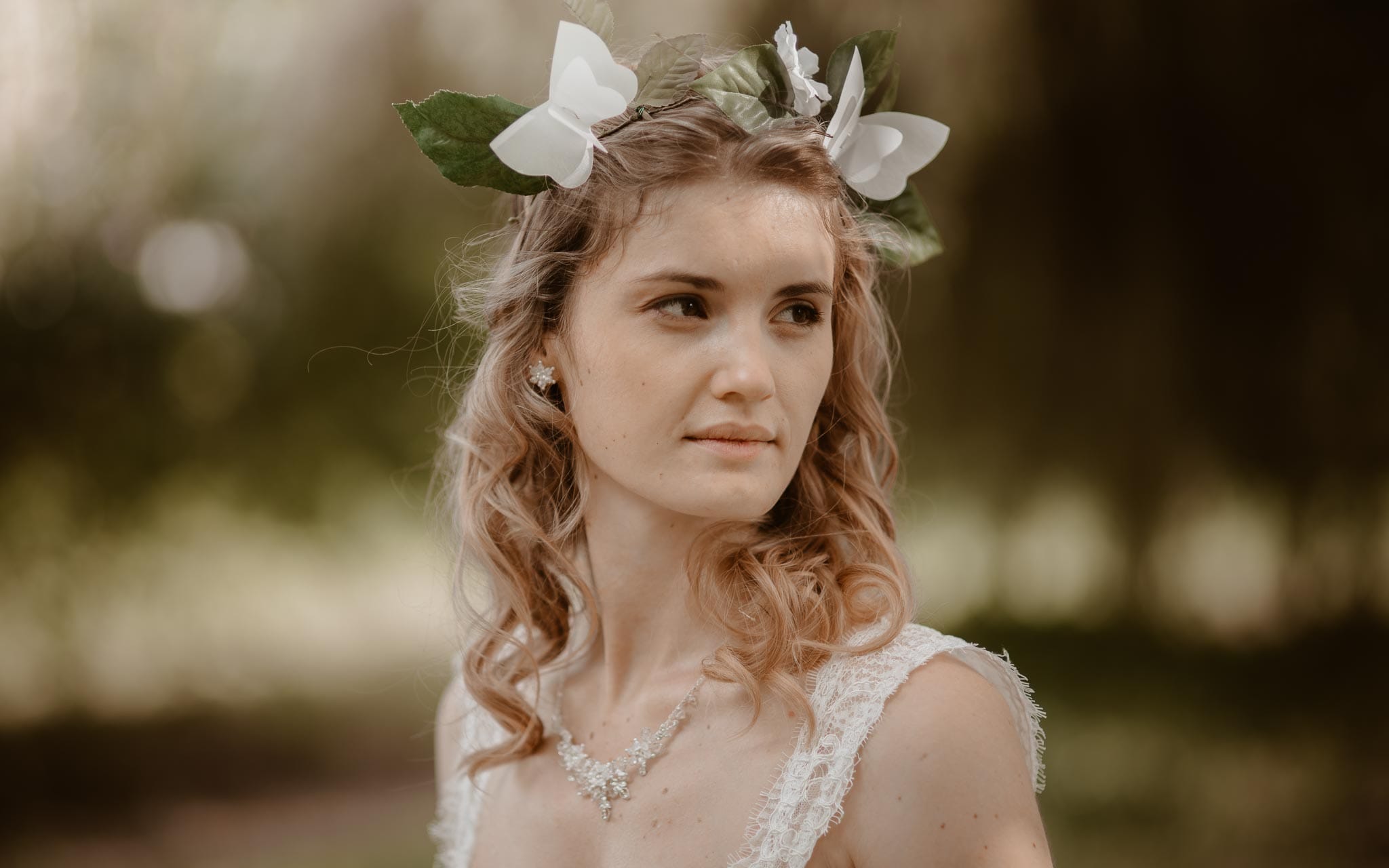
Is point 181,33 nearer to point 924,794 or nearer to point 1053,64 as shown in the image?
point 1053,64

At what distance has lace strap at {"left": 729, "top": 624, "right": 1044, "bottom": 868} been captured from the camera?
120 centimetres

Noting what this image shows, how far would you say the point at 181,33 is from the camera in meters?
2.66

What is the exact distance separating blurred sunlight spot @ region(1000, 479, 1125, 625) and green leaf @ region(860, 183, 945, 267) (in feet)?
4.11

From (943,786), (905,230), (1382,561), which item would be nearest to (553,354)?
(905,230)

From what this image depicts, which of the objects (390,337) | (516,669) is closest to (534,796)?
(516,669)

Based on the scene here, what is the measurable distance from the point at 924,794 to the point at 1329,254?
75.2 inches

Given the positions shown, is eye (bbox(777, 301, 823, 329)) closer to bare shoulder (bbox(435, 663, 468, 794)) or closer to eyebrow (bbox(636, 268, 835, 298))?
eyebrow (bbox(636, 268, 835, 298))

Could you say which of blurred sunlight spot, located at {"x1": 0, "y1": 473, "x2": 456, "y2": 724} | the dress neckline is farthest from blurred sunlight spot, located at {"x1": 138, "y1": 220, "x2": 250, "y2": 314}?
the dress neckline

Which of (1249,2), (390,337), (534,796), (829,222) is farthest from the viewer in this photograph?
(390,337)

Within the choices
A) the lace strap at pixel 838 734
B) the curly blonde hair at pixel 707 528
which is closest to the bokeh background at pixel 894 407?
the curly blonde hair at pixel 707 528

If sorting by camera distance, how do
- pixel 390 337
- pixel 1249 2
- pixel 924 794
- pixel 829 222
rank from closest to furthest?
pixel 924 794 < pixel 829 222 < pixel 1249 2 < pixel 390 337

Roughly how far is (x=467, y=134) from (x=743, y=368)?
394 mm

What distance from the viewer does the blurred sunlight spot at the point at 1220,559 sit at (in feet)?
8.45

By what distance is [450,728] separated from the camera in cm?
186
